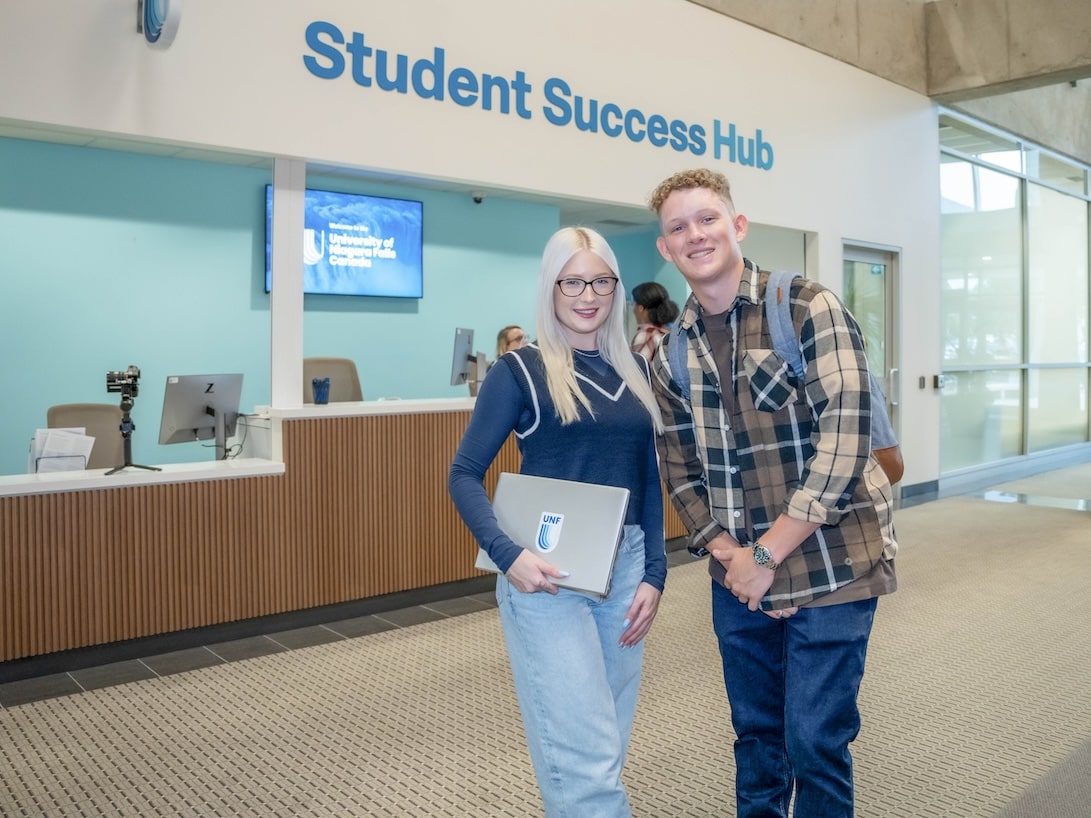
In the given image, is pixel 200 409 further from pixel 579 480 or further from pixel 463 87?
pixel 579 480

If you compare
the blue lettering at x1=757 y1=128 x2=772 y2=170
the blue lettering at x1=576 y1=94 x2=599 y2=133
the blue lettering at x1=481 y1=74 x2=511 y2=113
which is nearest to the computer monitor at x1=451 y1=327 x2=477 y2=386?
the blue lettering at x1=576 y1=94 x2=599 y2=133

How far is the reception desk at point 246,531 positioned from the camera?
3760 mm

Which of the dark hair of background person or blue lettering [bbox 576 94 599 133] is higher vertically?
blue lettering [bbox 576 94 599 133]

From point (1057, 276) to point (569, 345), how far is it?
1139 cm

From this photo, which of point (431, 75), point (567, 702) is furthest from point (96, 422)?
point (567, 702)

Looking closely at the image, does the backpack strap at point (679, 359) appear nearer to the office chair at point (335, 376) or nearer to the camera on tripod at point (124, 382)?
the camera on tripod at point (124, 382)

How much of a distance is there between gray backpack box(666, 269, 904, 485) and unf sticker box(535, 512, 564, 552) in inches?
16.3

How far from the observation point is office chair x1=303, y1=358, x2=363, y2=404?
6.89m

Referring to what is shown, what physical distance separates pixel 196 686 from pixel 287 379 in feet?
5.16

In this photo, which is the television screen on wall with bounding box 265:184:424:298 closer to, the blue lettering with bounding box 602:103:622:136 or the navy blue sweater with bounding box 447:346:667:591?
the blue lettering with bounding box 602:103:622:136

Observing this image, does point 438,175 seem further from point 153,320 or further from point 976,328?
point 976,328

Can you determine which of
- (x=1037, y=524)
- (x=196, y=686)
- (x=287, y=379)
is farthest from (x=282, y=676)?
(x=1037, y=524)

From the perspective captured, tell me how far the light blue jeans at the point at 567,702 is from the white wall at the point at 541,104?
3249 millimetres

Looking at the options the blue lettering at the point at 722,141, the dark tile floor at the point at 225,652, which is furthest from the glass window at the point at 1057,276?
the dark tile floor at the point at 225,652
